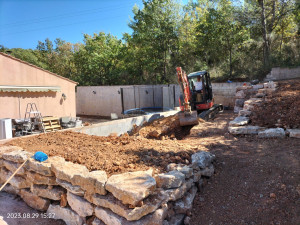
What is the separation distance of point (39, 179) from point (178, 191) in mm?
2486

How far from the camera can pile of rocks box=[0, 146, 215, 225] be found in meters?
2.82

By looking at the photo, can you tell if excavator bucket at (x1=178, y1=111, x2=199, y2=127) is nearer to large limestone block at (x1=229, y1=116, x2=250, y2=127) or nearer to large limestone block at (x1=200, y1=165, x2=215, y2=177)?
large limestone block at (x1=229, y1=116, x2=250, y2=127)

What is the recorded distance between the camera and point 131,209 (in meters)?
2.77

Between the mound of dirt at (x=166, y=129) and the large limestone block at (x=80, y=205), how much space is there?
4.60 metres

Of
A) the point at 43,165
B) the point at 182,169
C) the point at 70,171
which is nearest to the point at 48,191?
the point at 43,165

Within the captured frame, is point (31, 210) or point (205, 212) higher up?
point (205, 212)

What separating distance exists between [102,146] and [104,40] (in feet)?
67.3

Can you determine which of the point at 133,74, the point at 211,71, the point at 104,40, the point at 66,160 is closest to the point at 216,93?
the point at 211,71

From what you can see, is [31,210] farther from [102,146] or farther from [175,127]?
[175,127]

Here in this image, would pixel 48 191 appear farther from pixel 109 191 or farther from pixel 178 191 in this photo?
pixel 178 191

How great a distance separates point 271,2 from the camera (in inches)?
703

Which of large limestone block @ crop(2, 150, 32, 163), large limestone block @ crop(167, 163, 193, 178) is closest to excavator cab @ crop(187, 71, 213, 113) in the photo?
large limestone block @ crop(167, 163, 193, 178)

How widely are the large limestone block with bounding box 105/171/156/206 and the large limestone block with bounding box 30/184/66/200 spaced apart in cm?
121

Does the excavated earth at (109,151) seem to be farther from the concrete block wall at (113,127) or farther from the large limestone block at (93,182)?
the concrete block wall at (113,127)
